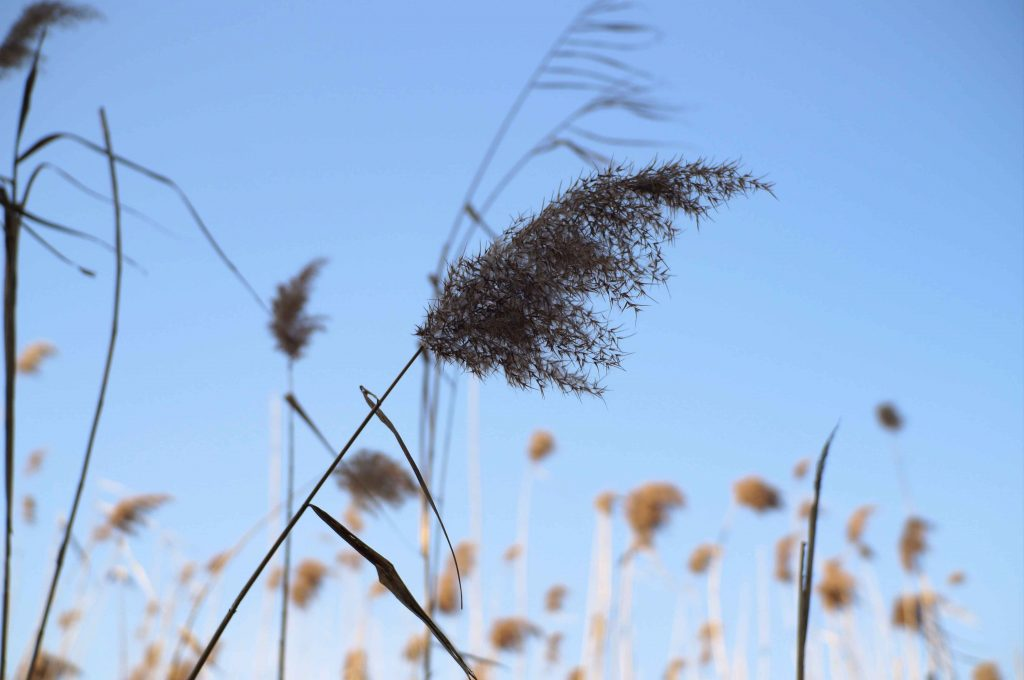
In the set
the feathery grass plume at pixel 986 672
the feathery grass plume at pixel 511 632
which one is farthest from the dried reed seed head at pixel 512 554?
the feathery grass plume at pixel 986 672

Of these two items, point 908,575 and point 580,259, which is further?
point 908,575

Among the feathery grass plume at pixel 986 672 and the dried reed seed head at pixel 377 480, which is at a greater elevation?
the feathery grass plume at pixel 986 672

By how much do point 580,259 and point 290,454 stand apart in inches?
79.0

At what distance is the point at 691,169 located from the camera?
1.10 m

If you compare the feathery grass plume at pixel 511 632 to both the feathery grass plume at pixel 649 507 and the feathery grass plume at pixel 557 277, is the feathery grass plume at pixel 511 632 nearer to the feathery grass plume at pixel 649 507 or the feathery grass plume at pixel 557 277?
the feathery grass plume at pixel 649 507

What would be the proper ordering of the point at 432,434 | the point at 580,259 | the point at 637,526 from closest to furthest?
the point at 580,259 → the point at 432,434 → the point at 637,526

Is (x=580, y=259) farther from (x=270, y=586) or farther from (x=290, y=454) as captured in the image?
(x=270, y=586)

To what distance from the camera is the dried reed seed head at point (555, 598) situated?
11.1m

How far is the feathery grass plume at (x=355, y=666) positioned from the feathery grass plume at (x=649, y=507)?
3.36 metres

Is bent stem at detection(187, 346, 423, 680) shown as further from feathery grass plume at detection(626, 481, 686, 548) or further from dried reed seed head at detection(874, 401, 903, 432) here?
dried reed seed head at detection(874, 401, 903, 432)

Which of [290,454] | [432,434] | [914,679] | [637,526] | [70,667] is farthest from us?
[637,526]

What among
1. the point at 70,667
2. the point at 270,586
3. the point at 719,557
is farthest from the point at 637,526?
the point at 70,667

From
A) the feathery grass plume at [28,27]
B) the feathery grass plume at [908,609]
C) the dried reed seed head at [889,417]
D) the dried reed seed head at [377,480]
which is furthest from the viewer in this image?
the dried reed seed head at [889,417]

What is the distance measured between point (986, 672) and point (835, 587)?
130 inches
